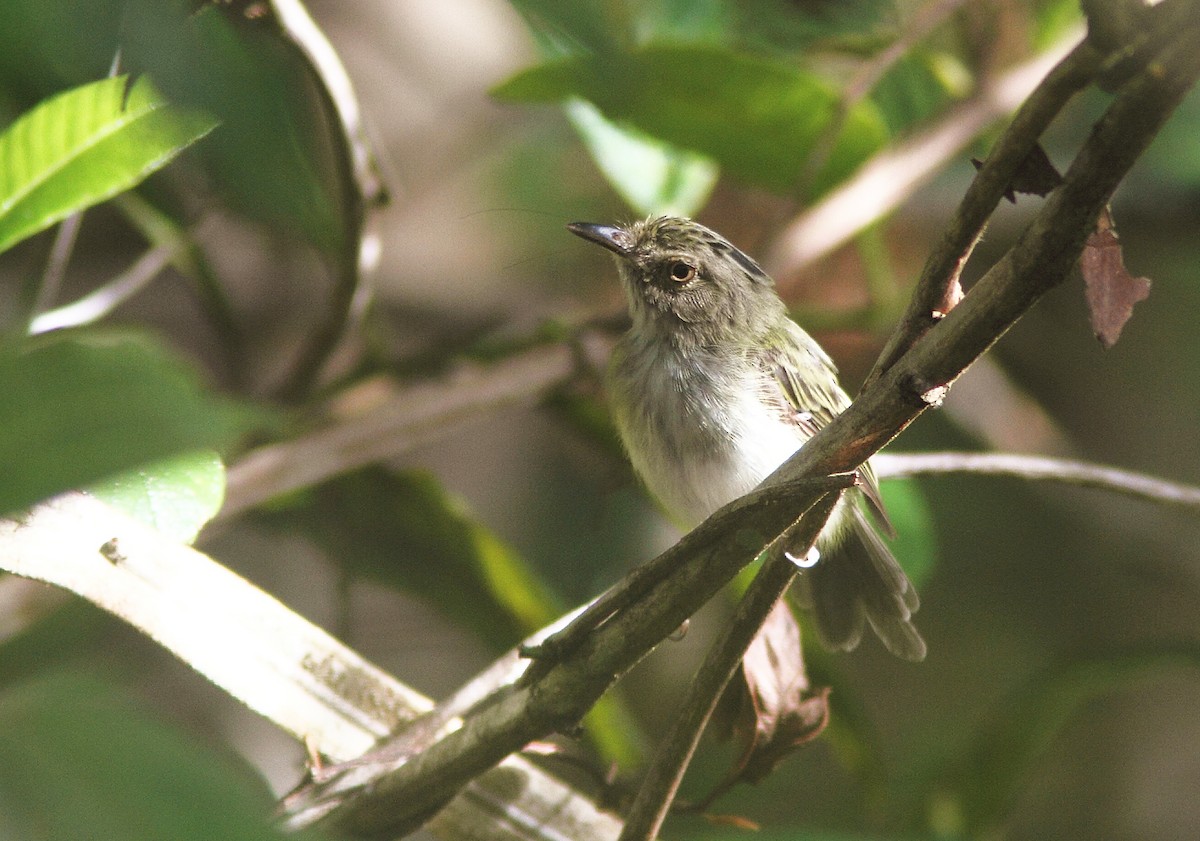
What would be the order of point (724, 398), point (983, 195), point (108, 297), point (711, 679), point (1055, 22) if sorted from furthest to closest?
point (1055, 22), point (108, 297), point (724, 398), point (711, 679), point (983, 195)

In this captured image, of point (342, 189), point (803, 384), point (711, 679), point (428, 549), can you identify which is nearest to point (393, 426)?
point (428, 549)

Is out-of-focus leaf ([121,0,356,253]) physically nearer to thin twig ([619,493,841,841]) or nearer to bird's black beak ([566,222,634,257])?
thin twig ([619,493,841,841])

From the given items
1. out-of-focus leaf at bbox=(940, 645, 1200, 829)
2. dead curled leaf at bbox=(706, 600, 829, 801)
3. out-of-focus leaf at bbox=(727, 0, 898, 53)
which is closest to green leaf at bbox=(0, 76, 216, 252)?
dead curled leaf at bbox=(706, 600, 829, 801)

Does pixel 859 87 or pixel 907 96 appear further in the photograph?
pixel 907 96

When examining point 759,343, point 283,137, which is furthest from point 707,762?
point 283,137

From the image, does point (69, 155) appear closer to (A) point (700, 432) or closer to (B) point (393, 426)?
(B) point (393, 426)

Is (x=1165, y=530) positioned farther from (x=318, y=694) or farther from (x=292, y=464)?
(x=318, y=694)

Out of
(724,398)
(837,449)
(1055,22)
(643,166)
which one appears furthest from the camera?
(1055,22)
